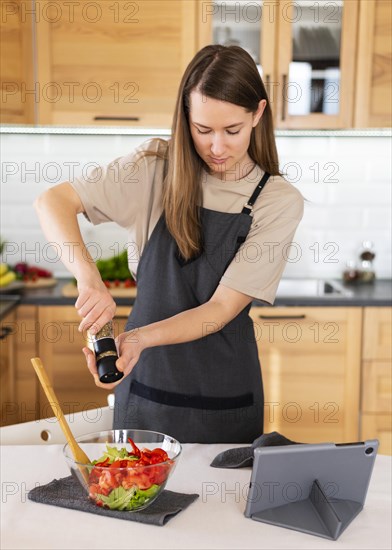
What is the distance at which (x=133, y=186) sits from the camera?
1841 mm

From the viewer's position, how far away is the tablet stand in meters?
1.20

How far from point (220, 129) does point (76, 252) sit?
17.1 inches

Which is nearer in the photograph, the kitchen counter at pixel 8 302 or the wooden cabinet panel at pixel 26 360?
the kitchen counter at pixel 8 302

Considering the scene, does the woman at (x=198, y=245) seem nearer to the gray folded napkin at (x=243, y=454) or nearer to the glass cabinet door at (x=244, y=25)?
the gray folded napkin at (x=243, y=454)

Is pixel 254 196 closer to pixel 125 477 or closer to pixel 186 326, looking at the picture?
pixel 186 326

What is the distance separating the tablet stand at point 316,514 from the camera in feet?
3.92

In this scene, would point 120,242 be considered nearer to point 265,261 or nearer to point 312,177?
point 312,177

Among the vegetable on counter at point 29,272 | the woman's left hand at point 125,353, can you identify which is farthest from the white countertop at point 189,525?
the vegetable on counter at point 29,272

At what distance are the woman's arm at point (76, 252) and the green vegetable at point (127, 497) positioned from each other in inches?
12.8

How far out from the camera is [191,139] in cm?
180

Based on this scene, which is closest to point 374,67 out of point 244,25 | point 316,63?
point 316,63

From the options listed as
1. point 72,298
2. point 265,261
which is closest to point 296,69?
point 72,298

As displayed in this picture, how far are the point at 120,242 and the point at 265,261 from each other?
67.5 inches

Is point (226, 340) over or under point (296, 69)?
under
